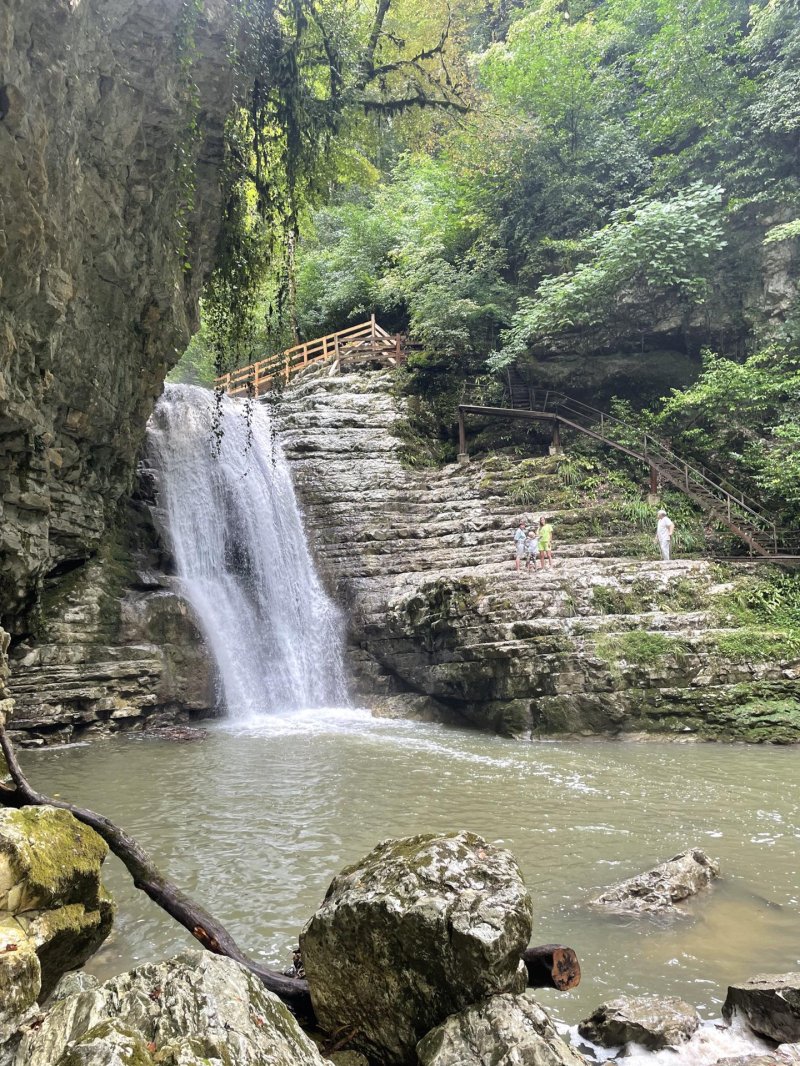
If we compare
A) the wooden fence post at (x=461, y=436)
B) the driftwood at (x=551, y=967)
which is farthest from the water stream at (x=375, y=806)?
the wooden fence post at (x=461, y=436)

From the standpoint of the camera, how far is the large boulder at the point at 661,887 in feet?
14.6

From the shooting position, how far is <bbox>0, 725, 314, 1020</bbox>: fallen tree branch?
119 inches

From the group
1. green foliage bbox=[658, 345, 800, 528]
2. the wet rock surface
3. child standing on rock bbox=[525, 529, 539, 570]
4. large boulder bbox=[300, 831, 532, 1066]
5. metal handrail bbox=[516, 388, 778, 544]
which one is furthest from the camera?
metal handrail bbox=[516, 388, 778, 544]

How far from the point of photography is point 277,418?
1883 cm

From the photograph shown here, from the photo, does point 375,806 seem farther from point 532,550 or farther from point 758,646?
point 758,646

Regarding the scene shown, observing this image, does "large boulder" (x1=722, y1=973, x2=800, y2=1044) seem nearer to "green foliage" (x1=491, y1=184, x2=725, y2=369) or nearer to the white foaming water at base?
the white foaming water at base

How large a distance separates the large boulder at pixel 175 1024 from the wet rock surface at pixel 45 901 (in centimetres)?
37

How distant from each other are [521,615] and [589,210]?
590 inches

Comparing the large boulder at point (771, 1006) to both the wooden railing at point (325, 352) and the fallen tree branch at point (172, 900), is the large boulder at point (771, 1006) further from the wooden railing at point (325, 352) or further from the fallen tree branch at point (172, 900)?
the wooden railing at point (325, 352)

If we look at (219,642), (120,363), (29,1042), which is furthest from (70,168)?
(219,642)

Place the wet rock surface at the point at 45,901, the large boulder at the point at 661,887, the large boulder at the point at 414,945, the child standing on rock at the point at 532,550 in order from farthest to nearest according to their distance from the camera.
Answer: the child standing on rock at the point at 532,550
the large boulder at the point at 661,887
the large boulder at the point at 414,945
the wet rock surface at the point at 45,901

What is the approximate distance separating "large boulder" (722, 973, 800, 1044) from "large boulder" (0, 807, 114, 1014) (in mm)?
3179

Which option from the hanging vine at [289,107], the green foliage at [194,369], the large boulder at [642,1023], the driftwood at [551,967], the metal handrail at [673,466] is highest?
the green foliage at [194,369]

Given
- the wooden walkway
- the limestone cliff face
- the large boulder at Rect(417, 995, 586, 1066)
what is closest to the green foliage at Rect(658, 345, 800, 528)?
the wooden walkway
